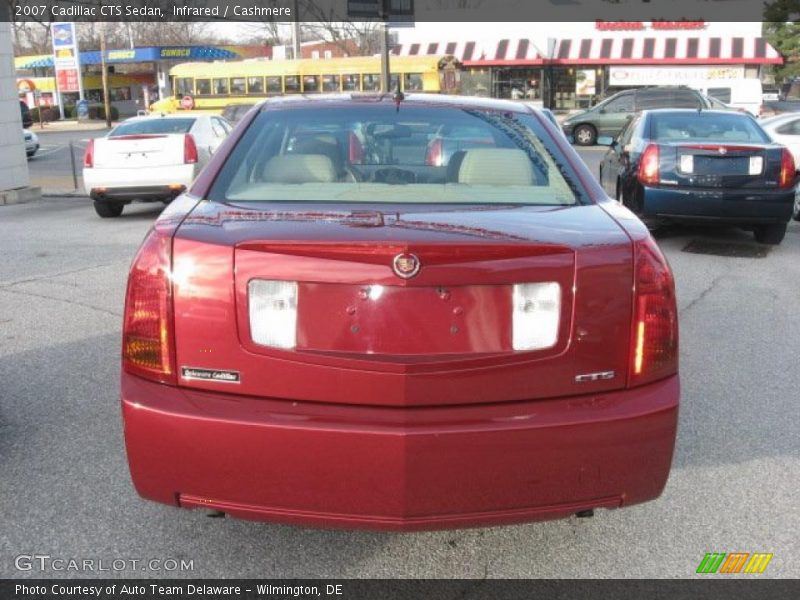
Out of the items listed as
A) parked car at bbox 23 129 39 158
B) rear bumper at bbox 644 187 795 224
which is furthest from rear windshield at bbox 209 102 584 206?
parked car at bbox 23 129 39 158

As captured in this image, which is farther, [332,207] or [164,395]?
[332,207]

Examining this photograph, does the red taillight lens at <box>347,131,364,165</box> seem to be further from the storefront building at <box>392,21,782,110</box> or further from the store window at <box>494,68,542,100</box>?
the store window at <box>494,68,542,100</box>

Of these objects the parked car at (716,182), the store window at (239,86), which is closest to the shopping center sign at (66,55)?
the store window at (239,86)

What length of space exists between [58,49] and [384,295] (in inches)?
1514

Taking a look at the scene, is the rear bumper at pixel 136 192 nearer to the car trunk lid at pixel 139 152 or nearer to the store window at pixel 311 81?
the car trunk lid at pixel 139 152

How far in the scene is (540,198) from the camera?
323 centimetres

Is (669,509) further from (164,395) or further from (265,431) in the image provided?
(164,395)

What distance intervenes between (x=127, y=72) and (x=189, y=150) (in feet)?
201

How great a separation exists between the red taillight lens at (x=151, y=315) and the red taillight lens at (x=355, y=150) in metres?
1.30

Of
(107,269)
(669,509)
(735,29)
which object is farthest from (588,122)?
(669,509)

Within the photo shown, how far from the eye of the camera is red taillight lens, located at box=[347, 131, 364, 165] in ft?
12.5

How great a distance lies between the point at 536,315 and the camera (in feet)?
8.33

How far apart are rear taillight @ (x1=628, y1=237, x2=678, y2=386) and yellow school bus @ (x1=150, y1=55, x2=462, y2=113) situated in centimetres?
3115

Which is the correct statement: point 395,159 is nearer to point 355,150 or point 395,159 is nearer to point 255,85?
point 355,150
